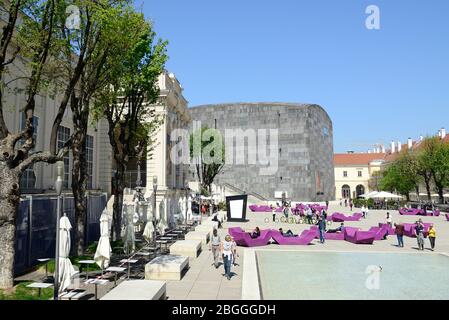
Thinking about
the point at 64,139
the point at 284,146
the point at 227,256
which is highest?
the point at 284,146

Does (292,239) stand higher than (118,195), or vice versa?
(118,195)

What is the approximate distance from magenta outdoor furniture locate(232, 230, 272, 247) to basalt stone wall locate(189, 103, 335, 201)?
64036 mm

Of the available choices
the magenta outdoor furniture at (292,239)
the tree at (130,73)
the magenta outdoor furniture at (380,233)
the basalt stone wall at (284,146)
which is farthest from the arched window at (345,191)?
the tree at (130,73)

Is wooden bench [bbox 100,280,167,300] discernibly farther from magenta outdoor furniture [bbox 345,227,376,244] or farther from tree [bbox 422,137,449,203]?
tree [bbox 422,137,449,203]

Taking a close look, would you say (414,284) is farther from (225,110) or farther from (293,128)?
(225,110)

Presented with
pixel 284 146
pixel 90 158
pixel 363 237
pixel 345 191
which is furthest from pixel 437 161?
pixel 345 191

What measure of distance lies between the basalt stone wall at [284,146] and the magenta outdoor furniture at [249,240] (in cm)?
6404

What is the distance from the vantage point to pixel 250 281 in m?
12.1

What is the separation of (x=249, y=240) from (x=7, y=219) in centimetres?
1287

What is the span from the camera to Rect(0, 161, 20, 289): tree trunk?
10.5 m

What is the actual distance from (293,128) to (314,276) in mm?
75733

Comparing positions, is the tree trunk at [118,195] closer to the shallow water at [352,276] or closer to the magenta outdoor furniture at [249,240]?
the magenta outdoor furniture at [249,240]

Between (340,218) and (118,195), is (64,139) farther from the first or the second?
(340,218)

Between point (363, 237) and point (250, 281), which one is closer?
point (250, 281)
